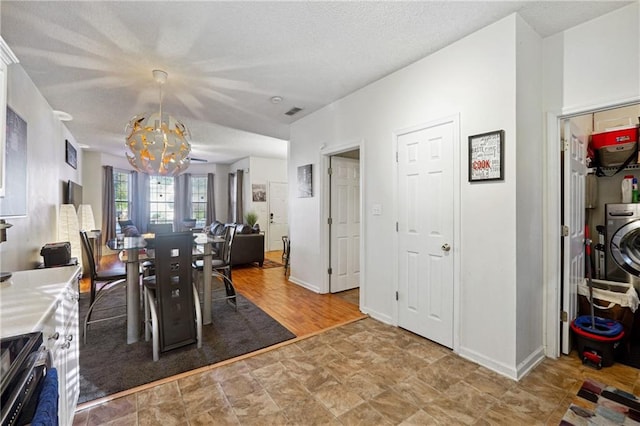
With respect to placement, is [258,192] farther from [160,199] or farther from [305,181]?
[305,181]

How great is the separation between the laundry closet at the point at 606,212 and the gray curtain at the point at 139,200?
31.1 ft

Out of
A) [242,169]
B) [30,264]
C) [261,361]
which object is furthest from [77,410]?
[242,169]

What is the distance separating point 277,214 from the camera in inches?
343

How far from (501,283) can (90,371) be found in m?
3.22

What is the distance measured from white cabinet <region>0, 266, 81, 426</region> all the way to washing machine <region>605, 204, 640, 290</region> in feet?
13.3

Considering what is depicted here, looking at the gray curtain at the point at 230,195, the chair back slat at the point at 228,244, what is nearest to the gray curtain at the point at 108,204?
the gray curtain at the point at 230,195

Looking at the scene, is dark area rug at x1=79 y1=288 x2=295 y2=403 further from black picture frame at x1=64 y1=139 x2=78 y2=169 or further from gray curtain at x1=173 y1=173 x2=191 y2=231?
gray curtain at x1=173 y1=173 x2=191 y2=231

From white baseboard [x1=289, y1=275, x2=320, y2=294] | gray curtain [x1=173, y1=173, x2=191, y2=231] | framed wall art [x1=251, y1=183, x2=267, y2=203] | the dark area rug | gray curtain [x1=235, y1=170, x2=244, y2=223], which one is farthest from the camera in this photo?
gray curtain [x1=173, y1=173, x2=191, y2=231]

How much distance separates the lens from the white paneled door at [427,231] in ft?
8.29

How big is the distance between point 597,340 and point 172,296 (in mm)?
3438

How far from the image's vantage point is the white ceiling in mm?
2037

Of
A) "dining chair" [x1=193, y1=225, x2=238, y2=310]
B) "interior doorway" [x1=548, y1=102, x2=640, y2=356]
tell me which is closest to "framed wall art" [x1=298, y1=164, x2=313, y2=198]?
"dining chair" [x1=193, y1=225, x2=238, y2=310]

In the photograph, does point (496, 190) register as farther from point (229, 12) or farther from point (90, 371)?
point (90, 371)

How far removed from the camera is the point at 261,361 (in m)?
2.35
